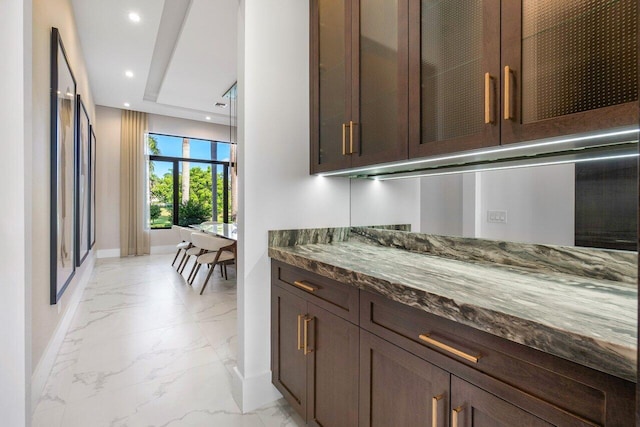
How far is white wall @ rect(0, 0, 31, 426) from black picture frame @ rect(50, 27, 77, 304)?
113 cm

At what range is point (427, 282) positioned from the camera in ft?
3.13

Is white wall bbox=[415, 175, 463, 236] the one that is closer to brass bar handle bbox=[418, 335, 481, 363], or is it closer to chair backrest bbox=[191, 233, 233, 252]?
brass bar handle bbox=[418, 335, 481, 363]

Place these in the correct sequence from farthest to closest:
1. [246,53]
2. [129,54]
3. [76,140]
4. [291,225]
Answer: [129,54] → [76,140] → [291,225] → [246,53]

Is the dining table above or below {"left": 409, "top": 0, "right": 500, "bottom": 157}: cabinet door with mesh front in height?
below

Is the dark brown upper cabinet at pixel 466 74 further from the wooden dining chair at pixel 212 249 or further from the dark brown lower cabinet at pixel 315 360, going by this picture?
the wooden dining chair at pixel 212 249

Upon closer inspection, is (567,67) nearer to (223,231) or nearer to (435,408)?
(435,408)

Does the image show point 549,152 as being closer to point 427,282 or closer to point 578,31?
point 578,31

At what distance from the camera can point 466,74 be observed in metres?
1.08

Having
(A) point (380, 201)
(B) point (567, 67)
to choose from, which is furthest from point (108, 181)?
(B) point (567, 67)

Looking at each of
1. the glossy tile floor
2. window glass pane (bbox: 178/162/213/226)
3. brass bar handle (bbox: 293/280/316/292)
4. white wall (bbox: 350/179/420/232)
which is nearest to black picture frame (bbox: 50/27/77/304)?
the glossy tile floor

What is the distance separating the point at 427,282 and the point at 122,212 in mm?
7098

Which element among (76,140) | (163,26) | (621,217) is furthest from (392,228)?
(163,26)

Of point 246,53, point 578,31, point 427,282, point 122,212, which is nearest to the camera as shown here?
point 578,31

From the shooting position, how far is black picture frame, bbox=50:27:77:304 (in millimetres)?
2061
